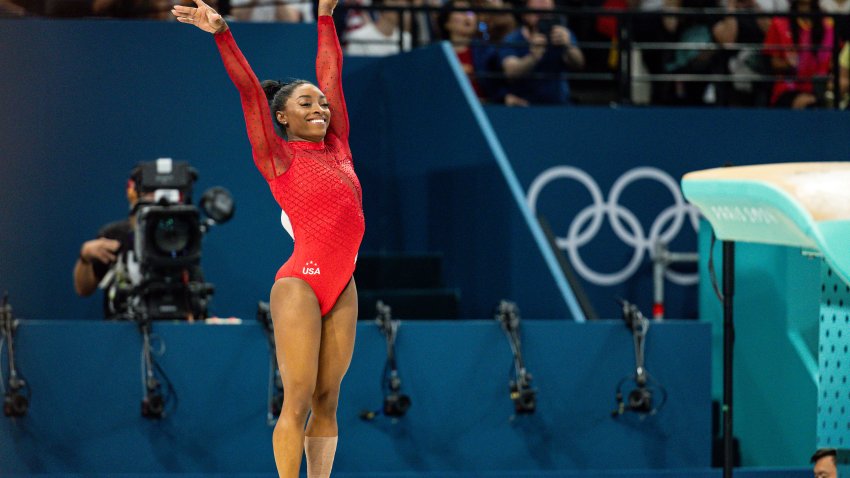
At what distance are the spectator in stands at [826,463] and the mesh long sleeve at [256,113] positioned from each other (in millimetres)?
2077

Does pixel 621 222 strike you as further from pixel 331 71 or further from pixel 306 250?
pixel 306 250

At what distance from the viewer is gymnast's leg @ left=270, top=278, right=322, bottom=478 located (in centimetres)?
366

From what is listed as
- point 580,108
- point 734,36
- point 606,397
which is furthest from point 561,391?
point 734,36

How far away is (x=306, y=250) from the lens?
377cm

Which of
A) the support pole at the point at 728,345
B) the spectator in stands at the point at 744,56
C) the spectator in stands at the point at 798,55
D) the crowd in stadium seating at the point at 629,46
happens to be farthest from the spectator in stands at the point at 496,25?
the support pole at the point at 728,345

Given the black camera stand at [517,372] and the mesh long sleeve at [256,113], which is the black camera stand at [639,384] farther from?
the mesh long sleeve at [256,113]

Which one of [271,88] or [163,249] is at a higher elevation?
[271,88]

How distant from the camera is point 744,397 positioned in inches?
238

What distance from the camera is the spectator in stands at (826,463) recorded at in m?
4.27

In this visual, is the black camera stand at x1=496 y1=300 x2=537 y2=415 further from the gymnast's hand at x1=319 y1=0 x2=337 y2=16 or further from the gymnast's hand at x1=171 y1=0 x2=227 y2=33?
the gymnast's hand at x1=171 y1=0 x2=227 y2=33

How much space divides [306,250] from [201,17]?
29.6 inches

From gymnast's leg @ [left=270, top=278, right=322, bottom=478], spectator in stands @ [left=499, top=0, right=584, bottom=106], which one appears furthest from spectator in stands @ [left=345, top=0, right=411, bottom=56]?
gymnast's leg @ [left=270, top=278, right=322, bottom=478]

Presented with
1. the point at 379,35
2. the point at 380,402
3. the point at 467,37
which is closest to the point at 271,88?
the point at 380,402

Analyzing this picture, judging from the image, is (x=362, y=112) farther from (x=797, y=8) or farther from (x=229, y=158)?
(x=797, y=8)
